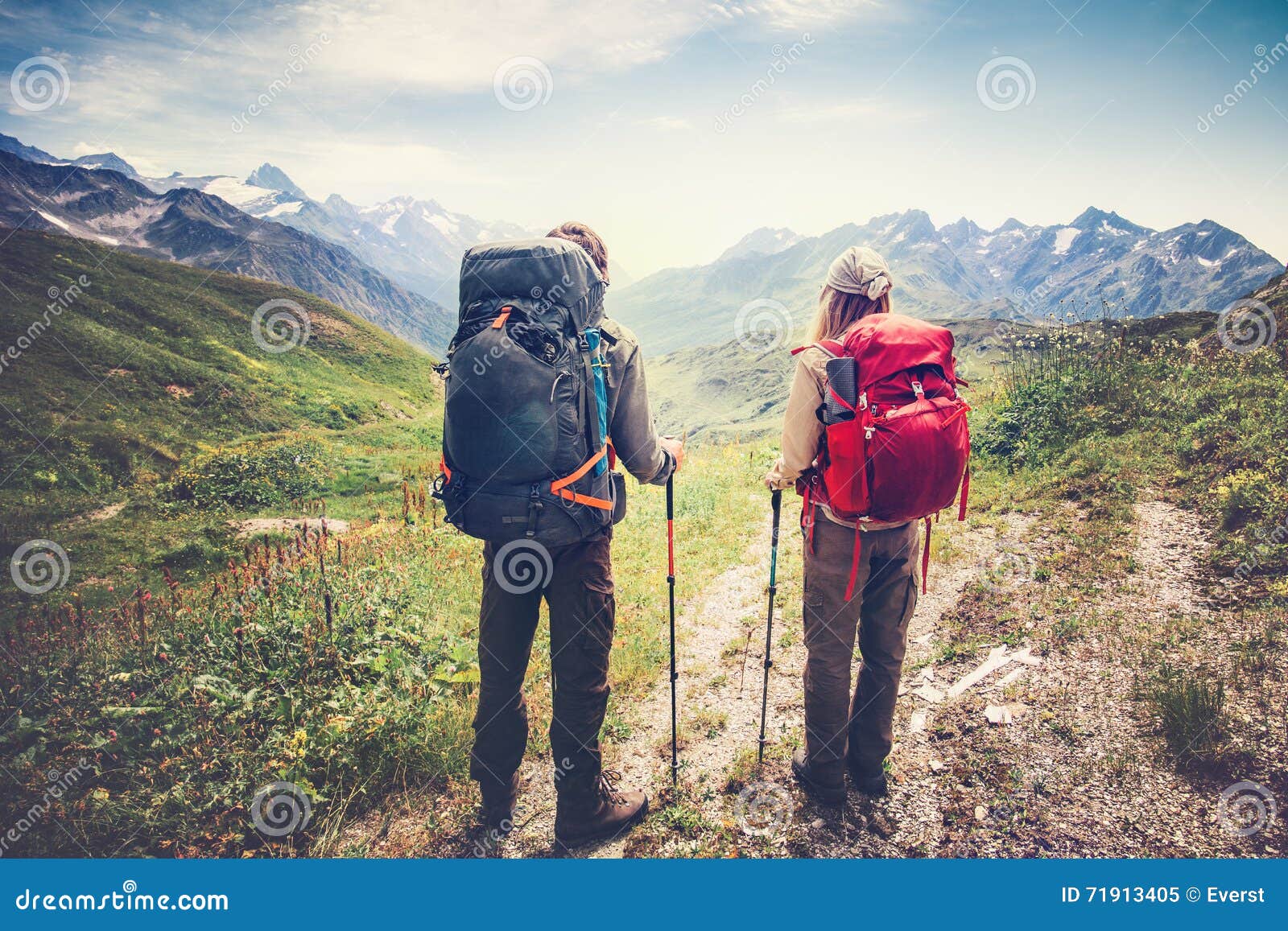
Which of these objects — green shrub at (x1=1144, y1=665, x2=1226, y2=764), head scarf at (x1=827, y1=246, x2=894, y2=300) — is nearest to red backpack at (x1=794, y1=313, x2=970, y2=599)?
head scarf at (x1=827, y1=246, x2=894, y2=300)

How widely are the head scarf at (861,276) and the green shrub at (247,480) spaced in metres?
14.7

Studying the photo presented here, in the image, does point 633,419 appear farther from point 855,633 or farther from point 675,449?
point 855,633

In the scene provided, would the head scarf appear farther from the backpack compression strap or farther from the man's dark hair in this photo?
the backpack compression strap

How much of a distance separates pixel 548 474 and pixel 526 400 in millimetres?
452

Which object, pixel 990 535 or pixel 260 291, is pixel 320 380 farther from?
pixel 990 535

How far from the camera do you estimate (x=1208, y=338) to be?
1162 cm

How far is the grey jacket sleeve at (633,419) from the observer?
376cm

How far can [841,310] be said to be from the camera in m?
3.88

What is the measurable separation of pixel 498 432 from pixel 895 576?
9.17 feet

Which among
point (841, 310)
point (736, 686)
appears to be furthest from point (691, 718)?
point (841, 310)

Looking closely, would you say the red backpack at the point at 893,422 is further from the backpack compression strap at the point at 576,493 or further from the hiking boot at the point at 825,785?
the hiking boot at the point at 825,785

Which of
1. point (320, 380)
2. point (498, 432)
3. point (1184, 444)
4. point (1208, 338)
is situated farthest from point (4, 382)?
point (1208, 338)

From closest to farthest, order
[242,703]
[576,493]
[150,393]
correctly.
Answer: [576,493] → [242,703] → [150,393]

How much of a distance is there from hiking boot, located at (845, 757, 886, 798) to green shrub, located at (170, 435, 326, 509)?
47.4 ft
